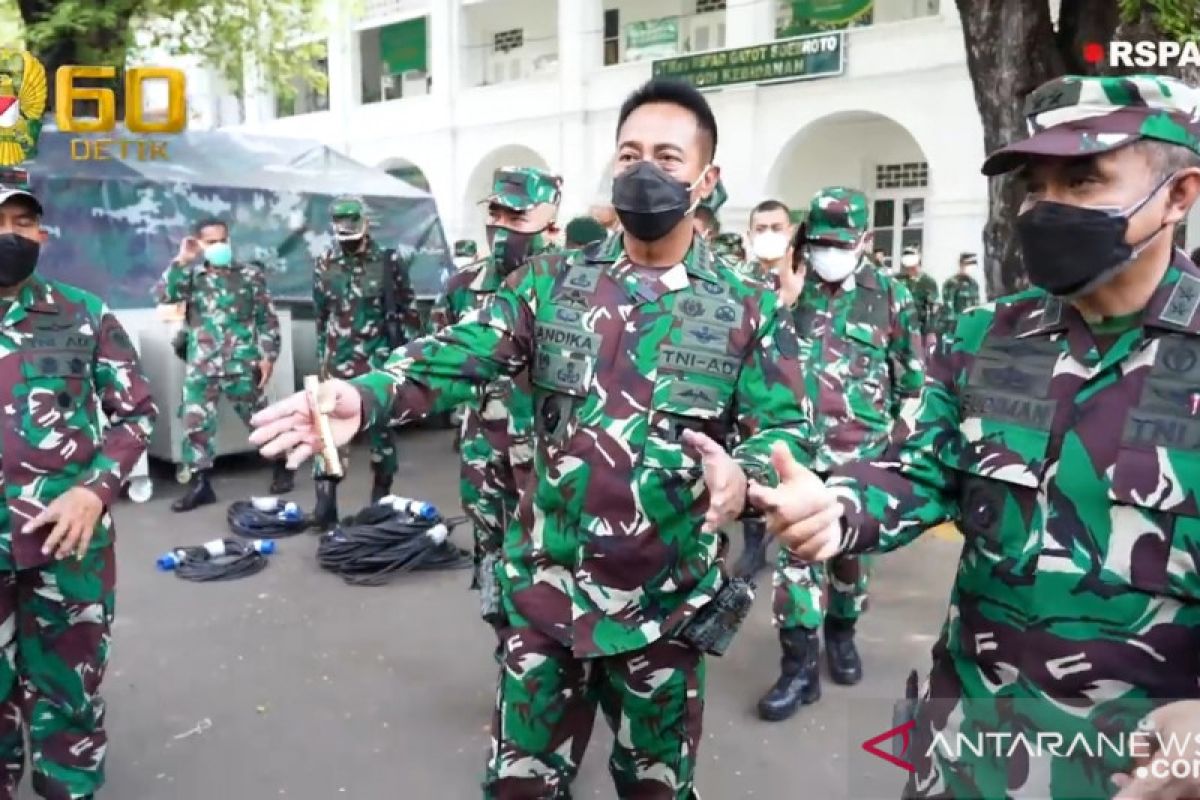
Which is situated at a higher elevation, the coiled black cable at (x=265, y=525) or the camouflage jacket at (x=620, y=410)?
the camouflage jacket at (x=620, y=410)

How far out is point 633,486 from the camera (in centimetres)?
234

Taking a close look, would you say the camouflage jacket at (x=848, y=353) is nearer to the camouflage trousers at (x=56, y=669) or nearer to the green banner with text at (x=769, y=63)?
the camouflage trousers at (x=56, y=669)

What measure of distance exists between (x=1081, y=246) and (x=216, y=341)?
261 inches

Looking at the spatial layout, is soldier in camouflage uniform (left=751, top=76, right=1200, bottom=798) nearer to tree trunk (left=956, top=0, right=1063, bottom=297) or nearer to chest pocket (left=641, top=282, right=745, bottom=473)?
chest pocket (left=641, top=282, right=745, bottom=473)

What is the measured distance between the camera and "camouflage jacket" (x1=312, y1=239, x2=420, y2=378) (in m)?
6.75

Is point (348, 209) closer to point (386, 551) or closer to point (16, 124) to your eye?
point (386, 551)

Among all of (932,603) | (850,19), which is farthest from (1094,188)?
(850,19)

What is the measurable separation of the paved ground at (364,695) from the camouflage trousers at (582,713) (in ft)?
3.32

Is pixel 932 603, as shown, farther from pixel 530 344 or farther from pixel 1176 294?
pixel 1176 294

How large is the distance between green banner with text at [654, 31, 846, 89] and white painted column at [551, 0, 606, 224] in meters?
1.55

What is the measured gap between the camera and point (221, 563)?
5.77 meters

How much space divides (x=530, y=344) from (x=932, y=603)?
3657 mm

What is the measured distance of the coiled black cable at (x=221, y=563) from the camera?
5.63m

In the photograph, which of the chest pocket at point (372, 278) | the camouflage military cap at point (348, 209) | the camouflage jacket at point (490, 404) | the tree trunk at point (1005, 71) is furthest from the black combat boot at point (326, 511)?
the tree trunk at point (1005, 71)
